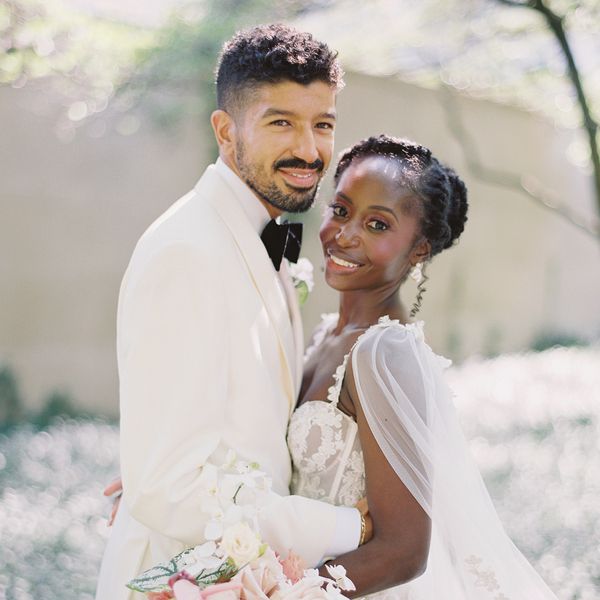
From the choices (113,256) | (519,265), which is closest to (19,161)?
(113,256)

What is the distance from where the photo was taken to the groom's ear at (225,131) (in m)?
2.63

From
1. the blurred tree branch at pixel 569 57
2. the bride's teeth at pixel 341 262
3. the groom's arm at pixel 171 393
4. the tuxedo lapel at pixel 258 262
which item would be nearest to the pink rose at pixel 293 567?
the groom's arm at pixel 171 393

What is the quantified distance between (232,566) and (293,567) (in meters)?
0.15

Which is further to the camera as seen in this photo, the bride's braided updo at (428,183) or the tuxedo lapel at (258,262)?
the bride's braided updo at (428,183)

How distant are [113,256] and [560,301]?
762cm

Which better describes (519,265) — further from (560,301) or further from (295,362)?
(295,362)

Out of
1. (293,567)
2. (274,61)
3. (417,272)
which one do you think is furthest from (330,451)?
(274,61)

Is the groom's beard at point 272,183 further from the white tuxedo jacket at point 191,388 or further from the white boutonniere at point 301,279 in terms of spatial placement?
the white boutonniere at point 301,279

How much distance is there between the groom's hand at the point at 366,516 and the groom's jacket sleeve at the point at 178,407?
0.37ft

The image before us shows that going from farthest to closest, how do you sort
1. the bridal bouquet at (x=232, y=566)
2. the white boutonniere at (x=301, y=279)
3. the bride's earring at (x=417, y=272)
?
the white boutonniere at (x=301, y=279)
the bride's earring at (x=417, y=272)
the bridal bouquet at (x=232, y=566)

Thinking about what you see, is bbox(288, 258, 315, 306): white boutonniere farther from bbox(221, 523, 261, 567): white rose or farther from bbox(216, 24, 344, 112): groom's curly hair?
bbox(221, 523, 261, 567): white rose

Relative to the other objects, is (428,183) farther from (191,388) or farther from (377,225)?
(191,388)

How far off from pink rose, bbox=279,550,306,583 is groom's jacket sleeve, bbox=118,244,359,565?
11 cm

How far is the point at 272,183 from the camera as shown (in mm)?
2574
